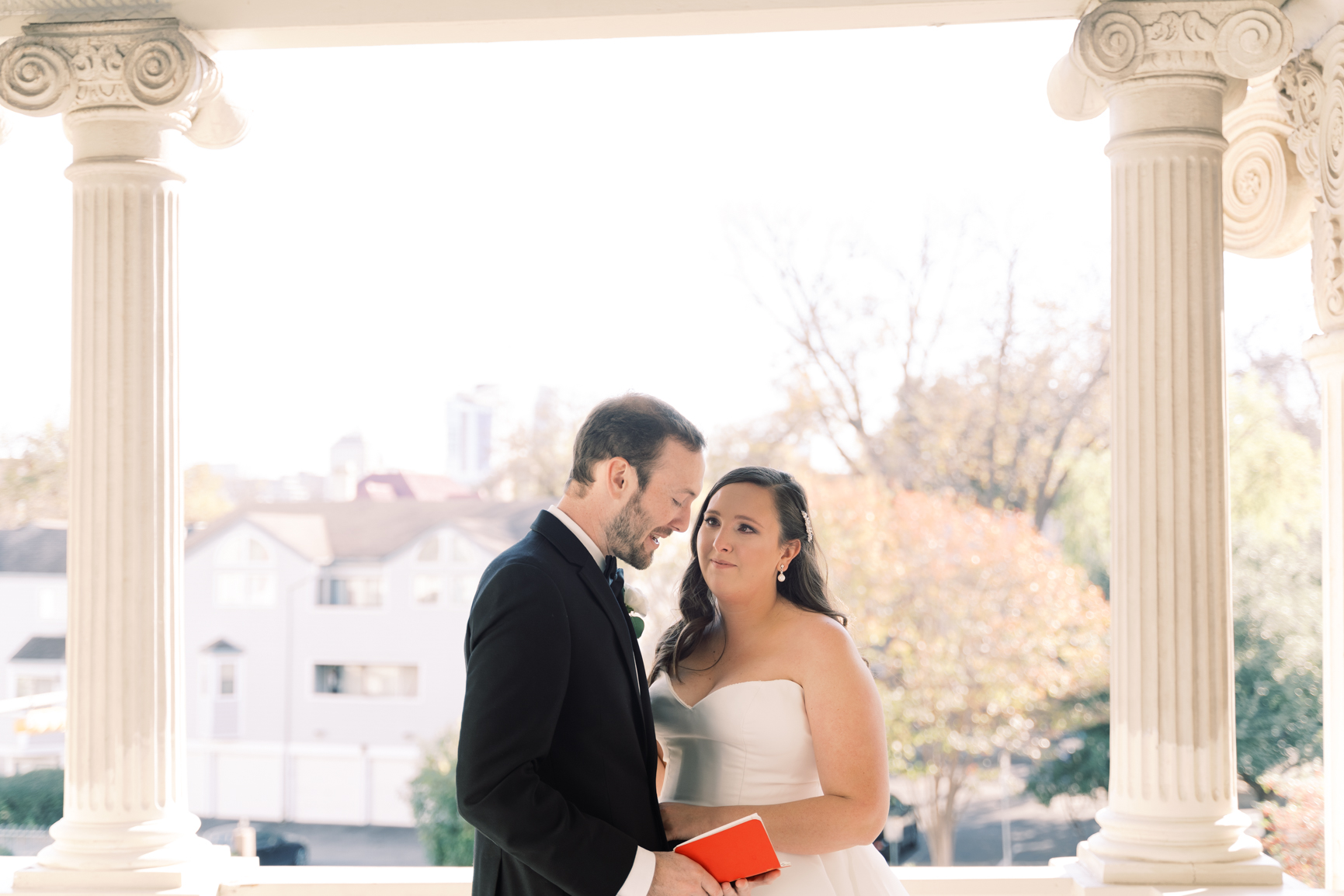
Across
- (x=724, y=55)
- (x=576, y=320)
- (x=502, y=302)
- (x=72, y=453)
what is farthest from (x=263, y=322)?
(x=72, y=453)

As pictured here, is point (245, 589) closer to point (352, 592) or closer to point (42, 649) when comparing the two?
point (352, 592)

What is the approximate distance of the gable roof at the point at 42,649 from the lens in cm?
2544

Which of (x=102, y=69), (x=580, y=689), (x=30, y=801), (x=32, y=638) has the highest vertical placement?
(x=102, y=69)

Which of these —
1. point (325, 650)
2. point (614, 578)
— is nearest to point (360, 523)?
point (325, 650)

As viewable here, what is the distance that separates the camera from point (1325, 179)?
184 inches

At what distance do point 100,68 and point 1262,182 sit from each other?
600 cm

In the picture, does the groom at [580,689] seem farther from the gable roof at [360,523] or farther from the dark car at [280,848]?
the dark car at [280,848]

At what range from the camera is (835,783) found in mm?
3184

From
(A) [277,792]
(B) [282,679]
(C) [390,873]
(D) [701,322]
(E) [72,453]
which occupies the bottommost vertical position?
(A) [277,792]

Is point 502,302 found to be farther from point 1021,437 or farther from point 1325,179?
point 1325,179

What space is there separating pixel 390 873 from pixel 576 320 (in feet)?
65.9

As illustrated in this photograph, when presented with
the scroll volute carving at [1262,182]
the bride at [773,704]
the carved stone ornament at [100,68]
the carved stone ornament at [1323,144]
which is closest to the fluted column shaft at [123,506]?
the carved stone ornament at [100,68]

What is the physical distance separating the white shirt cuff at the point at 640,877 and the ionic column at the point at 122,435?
9.74 ft

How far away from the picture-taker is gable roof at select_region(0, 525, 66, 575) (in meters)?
23.6
